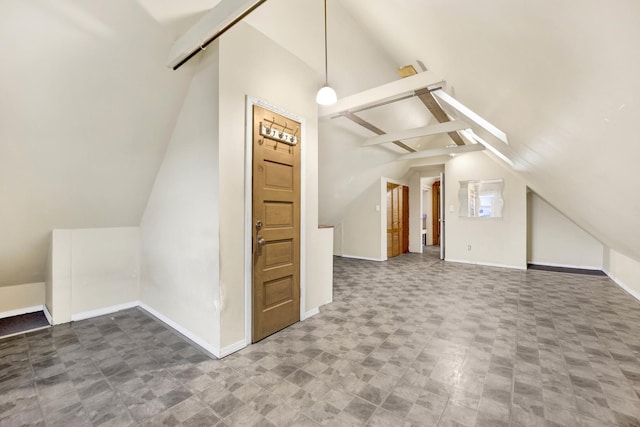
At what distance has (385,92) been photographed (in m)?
3.22

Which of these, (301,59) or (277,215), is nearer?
(277,215)

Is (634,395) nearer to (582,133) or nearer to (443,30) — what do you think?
(582,133)

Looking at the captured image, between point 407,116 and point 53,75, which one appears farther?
point 407,116

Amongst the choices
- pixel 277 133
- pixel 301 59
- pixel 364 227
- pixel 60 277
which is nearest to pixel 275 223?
pixel 277 133

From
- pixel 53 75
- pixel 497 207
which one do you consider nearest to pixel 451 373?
pixel 53 75

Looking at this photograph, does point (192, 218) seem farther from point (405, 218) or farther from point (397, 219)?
point (405, 218)

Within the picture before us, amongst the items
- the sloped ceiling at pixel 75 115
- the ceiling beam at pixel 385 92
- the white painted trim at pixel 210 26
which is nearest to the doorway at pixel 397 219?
the ceiling beam at pixel 385 92

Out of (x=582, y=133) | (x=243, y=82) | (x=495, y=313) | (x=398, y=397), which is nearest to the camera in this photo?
(x=582, y=133)

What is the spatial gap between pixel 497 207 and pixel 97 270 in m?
7.01

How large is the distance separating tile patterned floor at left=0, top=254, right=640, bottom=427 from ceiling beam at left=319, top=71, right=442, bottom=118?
2.64 meters

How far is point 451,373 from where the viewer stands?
1.88 m

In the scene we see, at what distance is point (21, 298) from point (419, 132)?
594 centimetres

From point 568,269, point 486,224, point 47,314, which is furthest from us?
point 486,224

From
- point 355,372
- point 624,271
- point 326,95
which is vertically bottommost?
point 355,372
